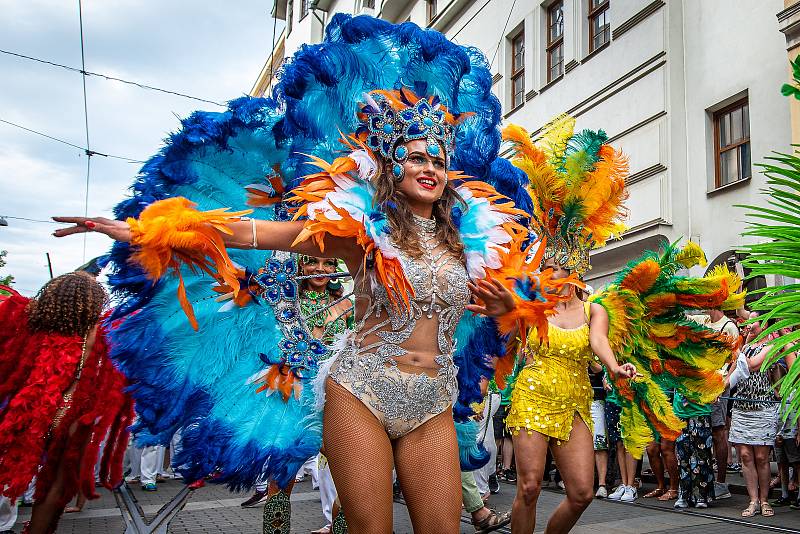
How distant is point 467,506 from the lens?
230 inches

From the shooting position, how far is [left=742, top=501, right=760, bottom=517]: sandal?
6340mm

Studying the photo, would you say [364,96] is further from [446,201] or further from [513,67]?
[513,67]

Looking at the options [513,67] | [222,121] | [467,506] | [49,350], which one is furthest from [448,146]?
[513,67]

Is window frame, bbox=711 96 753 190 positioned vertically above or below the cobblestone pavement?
above

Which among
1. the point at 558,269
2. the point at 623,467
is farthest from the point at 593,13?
the point at 558,269

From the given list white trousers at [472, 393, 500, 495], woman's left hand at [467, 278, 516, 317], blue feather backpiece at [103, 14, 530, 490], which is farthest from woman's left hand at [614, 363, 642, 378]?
white trousers at [472, 393, 500, 495]

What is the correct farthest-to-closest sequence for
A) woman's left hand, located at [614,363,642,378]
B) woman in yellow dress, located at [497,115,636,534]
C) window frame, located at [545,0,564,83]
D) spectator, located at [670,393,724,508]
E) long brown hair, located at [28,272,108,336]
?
1. window frame, located at [545,0,564,83]
2. spectator, located at [670,393,724,508]
3. long brown hair, located at [28,272,108,336]
4. woman's left hand, located at [614,363,642,378]
5. woman in yellow dress, located at [497,115,636,534]

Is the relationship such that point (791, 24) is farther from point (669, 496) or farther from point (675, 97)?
point (669, 496)

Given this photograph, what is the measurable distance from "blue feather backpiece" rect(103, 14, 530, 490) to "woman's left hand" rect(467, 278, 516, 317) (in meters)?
0.62

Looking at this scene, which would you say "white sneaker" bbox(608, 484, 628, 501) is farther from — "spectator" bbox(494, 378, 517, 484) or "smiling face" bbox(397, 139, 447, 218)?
"smiling face" bbox(397, 139, 447, 218)

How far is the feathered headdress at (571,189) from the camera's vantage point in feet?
15.1

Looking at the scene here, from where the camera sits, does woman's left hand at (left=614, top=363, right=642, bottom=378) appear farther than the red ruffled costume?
No

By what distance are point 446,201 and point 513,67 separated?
14.6m

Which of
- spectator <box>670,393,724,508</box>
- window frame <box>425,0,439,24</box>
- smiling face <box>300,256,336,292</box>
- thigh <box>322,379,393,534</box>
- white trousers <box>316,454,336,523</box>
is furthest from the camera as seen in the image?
window frame <box>425,0,439,24</box>
